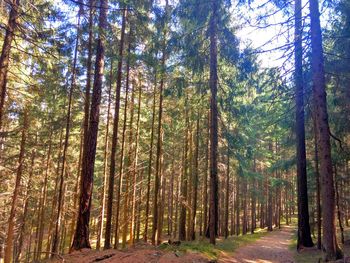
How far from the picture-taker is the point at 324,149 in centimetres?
789

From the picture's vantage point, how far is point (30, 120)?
694 inches

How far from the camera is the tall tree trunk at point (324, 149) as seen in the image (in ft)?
25.2

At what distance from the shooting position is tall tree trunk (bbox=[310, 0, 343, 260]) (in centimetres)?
768

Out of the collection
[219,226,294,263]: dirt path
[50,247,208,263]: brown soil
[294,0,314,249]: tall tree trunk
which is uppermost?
[294,0,314,249]: tall tree trunk

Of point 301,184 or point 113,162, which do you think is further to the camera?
point 301,184

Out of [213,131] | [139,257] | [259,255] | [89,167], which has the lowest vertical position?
[259,255]

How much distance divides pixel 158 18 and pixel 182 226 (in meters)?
13.1

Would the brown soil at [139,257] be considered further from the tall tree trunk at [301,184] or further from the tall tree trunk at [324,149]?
the tall tree trunk at [301,184]

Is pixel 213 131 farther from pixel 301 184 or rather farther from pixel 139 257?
pixel 139 257

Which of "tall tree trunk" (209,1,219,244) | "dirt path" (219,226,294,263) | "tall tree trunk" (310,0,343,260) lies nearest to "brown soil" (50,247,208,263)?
"dirt path" (219,226,294,263)

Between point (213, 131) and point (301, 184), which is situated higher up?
point (213, 131)

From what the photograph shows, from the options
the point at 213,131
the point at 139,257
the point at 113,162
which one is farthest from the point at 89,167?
the point at 213,131

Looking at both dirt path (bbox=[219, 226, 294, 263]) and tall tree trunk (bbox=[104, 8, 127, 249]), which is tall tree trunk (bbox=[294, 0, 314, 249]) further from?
tall tree trunk (bbox=[104, 8, 127, 249])

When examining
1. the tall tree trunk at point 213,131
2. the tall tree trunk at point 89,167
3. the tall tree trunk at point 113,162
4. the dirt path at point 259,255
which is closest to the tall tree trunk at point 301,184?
the dirt path at point 259,255
